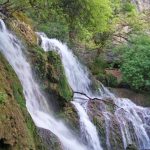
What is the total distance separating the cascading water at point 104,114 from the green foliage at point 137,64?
2494 millimetres

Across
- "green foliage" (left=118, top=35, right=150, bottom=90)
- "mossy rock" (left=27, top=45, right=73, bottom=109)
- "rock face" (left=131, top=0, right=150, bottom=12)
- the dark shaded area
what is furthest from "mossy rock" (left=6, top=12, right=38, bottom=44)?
"rock face" (left=131, top=0, right=150, bottom=12)

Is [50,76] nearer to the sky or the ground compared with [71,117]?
nearer to the sky

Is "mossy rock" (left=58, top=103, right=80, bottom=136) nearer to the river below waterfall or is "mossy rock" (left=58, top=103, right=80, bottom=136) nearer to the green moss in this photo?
the river below waterfall

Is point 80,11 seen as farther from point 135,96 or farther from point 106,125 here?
point 135,96

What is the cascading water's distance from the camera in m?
16.9

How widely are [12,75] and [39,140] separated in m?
2.23

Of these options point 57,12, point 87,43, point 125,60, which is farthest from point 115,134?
point 87,43

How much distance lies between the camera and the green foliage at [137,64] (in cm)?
2595

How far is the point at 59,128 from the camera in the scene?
1581cm

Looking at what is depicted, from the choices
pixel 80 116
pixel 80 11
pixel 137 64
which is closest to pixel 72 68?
pixel 137 64

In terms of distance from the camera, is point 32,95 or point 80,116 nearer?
point 32,95

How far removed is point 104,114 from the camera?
18172mm

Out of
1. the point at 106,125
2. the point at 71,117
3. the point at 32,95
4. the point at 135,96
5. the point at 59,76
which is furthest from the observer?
the point at 135,96

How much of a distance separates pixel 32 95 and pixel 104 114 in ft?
11.3
